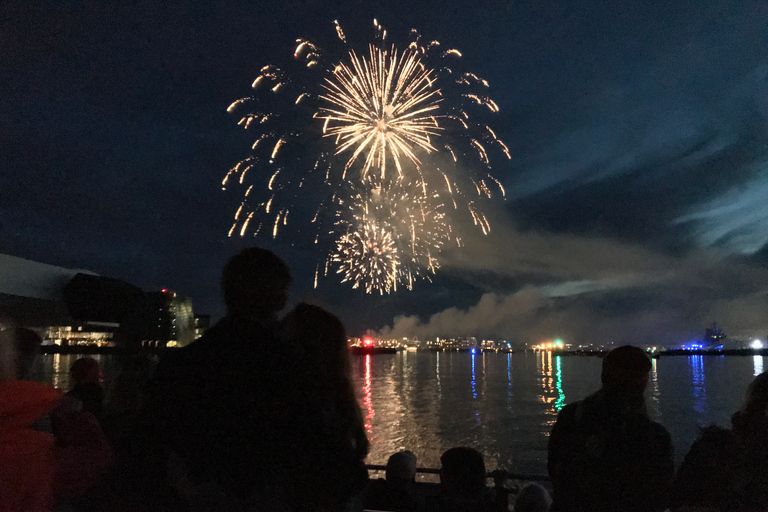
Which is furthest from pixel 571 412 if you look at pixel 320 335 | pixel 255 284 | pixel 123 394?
pixel 123 394

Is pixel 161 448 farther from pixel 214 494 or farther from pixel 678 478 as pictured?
pixel 678 478

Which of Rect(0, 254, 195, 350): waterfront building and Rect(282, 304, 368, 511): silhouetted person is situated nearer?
Rect(282, 304, 368, 511): silhouetted person

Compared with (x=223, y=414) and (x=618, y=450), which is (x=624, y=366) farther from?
(x=223, y=414)

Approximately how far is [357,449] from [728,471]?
2.61 meters

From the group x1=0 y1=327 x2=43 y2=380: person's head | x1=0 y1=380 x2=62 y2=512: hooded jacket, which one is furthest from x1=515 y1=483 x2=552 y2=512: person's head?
x1=0 y1=327 x2=43 y2=380: person's head

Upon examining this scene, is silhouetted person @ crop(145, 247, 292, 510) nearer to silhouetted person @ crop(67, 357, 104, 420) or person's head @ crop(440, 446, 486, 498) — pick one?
person's head @ crop(440, 446, 486, 498)

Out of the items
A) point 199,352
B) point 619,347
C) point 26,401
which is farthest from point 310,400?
point 619,347

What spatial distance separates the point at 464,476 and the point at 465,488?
0.10 metres

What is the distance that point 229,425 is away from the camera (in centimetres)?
187

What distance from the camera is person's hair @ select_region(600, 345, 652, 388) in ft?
9.96

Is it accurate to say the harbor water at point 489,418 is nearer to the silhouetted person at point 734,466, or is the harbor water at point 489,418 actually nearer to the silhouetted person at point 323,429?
the silhouetted person at point 734,466

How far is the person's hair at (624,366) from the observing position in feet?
9.96

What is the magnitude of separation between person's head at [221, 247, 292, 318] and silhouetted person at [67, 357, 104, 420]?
2.50 meters

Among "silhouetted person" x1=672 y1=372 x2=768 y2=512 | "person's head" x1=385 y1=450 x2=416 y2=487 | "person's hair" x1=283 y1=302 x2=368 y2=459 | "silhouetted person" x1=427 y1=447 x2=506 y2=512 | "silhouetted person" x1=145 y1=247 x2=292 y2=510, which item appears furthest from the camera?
"person's head" x1=385 y1=450 x2=416 y2=487
